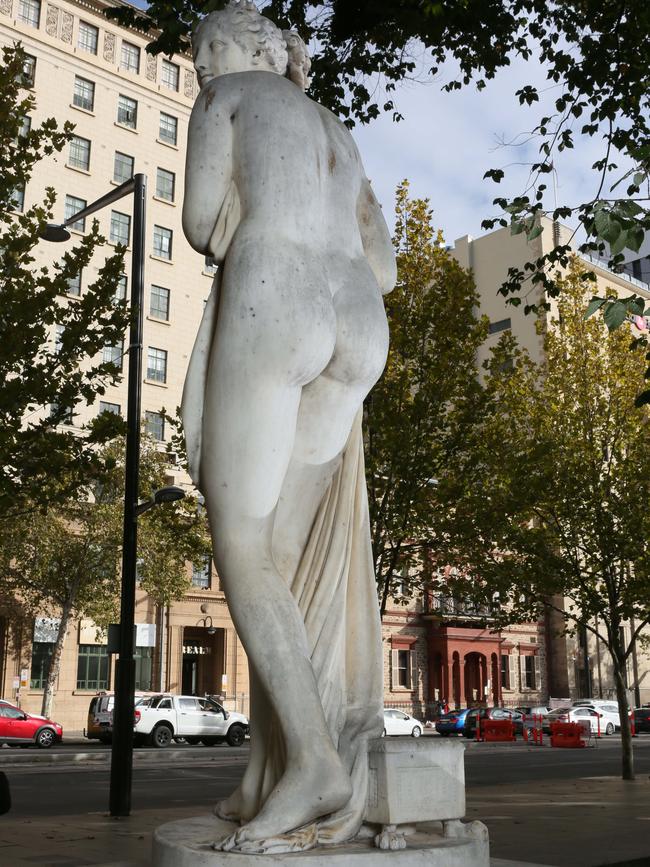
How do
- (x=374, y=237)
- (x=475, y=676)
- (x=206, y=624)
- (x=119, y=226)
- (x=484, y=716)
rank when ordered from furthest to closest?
(x=475, y=676), (x=119, y=226), (x=206, y=624), (x=484, y=716), (x=374, y=237)

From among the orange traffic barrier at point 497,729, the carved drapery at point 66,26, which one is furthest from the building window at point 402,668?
the carved drapery at point 66,26

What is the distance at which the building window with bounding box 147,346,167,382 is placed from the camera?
155 feet

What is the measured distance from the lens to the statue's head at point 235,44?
3.76 metres

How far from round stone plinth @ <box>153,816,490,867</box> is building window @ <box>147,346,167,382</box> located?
44758mm

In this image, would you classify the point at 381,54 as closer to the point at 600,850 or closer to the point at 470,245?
the point at 600,850

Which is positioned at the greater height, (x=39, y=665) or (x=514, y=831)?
(x=39, y=665)

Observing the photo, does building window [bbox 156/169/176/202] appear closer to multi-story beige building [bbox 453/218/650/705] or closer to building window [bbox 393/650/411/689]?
multi-story beige building [bbox 453/218/650/705]

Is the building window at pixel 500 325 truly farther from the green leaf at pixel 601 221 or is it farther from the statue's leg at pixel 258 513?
the statue's leg at pixel 258 513

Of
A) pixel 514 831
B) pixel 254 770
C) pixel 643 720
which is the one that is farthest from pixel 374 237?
pixel 643 720

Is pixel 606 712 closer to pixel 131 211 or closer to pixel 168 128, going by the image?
pixel 131 211

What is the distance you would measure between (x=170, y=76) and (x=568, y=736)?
3706 centimetres

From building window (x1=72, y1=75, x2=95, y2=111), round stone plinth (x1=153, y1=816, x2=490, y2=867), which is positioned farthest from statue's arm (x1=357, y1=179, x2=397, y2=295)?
building window (x1=72, y1=75, x2=95, y2=111)

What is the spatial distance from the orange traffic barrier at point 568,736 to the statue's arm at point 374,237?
35.0m

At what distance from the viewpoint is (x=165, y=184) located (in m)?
50.7
